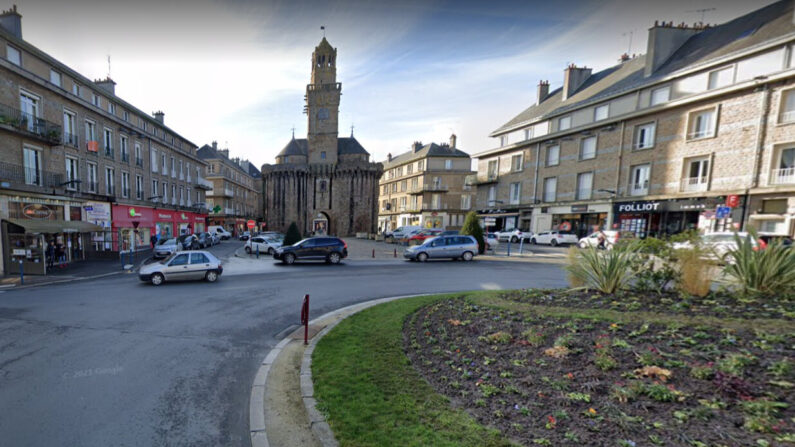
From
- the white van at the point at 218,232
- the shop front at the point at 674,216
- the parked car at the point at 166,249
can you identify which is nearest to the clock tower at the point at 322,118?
the white van at the point at 218,232

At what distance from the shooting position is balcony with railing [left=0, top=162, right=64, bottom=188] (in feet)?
47.4

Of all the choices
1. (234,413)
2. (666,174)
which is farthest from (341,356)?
(666,174)

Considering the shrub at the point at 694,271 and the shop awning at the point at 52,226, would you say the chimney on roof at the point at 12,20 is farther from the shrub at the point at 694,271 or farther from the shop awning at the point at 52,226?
the shrub at the point at 694,271

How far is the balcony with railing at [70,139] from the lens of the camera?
1775 centimetres

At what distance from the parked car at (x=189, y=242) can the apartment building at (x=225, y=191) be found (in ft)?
60.7

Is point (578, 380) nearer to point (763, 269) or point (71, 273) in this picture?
point (763, 269)

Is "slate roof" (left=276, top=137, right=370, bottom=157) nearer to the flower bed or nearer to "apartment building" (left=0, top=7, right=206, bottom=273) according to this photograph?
"apartment building" (left=0, top=7, right=206, bottom=273)

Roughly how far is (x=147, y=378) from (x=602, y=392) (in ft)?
20.1

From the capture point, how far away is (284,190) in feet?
143

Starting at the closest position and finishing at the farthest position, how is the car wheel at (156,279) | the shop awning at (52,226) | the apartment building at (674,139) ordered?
the car wheel at (156,279) < the shop awning at (52,226) < the apartment building at (674,139)

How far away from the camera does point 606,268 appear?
564 cm

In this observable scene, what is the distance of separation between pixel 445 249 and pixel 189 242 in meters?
20.2

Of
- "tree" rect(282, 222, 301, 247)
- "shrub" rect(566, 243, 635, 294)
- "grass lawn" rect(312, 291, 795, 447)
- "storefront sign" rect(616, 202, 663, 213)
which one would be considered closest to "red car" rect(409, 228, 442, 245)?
"tree" rect(282, 222, 301, 247)

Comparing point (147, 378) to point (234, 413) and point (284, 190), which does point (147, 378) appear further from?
point (284, 190)
